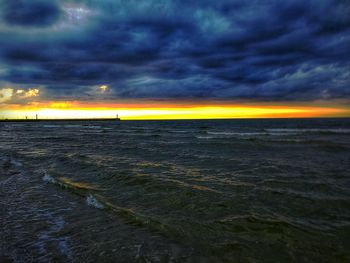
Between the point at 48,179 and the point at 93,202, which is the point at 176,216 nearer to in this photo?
the point at 93,202

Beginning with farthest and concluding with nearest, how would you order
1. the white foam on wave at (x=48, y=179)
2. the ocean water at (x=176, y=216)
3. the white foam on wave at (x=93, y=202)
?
the white foam on wave at (x=48, y=179) → the white foam on wave at (x=93, y=202) → the ocean water at (x=176, y=216)

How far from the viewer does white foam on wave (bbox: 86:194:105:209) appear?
7.41 metres

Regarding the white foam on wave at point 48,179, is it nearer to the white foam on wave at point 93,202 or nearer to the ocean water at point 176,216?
the ocean water at point 176,216

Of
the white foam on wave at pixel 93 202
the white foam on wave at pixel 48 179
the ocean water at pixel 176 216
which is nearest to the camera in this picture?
the ocean water at pixel 176 216

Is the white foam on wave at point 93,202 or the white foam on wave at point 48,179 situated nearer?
the white foam on wave at point 93,202

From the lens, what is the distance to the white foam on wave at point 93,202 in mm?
7405

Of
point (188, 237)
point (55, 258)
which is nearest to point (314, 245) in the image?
point (188, 237)

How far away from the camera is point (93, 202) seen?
25.5 feet

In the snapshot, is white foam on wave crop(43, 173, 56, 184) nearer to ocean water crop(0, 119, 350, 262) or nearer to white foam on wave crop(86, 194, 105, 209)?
ocean water crop(0, 119, 350, 262)

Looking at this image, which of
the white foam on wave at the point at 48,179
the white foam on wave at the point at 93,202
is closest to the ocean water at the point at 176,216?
the white foam on wave at the point at 93,202

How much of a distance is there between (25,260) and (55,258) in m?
0.47

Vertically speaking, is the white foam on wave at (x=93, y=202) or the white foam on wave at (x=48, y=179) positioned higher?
the white foam on wave at (x=93, y=202)

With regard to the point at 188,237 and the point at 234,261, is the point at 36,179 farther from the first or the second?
the point at 234,261

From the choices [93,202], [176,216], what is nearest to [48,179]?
[93,202]
